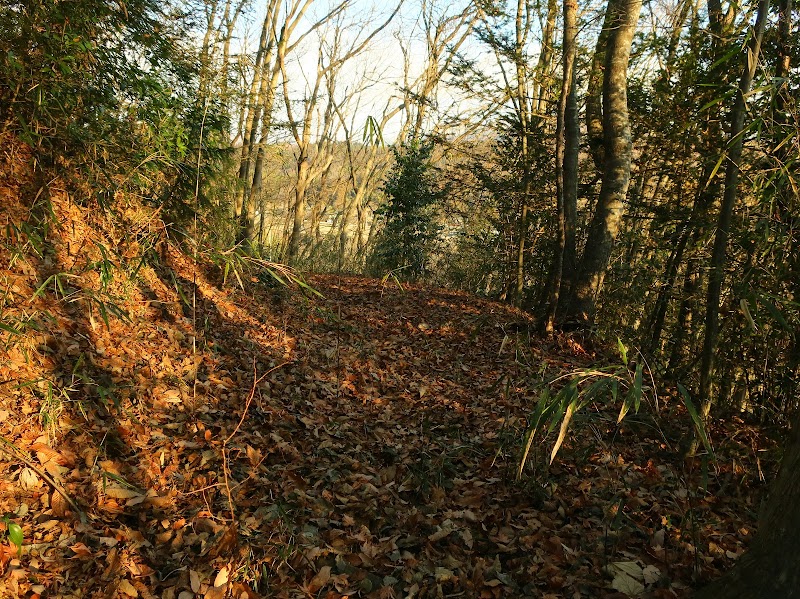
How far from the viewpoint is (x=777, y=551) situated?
182 centimetres

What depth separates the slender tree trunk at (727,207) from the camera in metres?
2.91

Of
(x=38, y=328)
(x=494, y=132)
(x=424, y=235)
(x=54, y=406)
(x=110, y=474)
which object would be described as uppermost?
(x=494, y=132)

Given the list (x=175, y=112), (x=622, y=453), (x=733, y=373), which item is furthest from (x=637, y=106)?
(x=175, y=112)

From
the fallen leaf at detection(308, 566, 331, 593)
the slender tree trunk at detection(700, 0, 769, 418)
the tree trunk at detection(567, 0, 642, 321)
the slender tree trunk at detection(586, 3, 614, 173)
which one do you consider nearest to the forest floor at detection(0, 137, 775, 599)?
the fallen leaf at detection(308, 566, 331, 593)

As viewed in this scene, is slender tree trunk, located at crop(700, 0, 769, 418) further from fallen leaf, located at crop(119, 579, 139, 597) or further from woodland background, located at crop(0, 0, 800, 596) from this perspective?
fallen leaf, located at crop(119, 579, 139, 597)

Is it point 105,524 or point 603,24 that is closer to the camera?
point 105,524

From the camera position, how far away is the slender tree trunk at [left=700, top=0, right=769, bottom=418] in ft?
9.56

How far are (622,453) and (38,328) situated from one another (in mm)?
4584

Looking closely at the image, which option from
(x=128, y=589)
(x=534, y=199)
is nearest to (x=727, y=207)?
(x=128, y=589)

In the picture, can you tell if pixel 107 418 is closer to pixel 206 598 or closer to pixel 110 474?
pixel 110 474

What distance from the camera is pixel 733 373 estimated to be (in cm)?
441

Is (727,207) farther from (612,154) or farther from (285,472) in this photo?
(285,472)

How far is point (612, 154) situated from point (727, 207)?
3332 mm

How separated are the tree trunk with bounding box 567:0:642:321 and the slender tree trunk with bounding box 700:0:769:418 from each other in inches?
114
